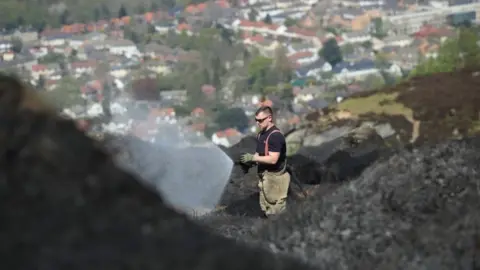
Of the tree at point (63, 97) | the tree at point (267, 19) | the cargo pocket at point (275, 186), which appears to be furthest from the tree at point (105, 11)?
the cargo pocket at point (275, 186)

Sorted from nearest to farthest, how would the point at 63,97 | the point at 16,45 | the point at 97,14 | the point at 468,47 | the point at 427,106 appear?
the point at 63,97
the point at 427,106
the point at 468,47
the point at 16,45
the point at 97,14

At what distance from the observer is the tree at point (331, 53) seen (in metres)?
96.4

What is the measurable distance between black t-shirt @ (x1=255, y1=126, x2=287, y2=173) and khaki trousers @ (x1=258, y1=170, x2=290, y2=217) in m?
0.08

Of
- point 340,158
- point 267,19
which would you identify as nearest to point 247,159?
point 340,158

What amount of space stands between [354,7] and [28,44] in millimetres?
66076

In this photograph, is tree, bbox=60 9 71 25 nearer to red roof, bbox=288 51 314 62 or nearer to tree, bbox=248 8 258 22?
red roof, bbox=288 51 314 62

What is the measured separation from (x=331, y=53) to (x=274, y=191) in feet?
285

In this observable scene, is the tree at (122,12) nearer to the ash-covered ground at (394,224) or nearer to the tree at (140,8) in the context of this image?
the tree at (140,8)

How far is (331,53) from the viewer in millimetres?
97500

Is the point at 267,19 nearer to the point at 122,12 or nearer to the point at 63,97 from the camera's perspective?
the point at 122,12

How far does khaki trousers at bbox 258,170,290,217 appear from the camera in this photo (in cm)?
1148

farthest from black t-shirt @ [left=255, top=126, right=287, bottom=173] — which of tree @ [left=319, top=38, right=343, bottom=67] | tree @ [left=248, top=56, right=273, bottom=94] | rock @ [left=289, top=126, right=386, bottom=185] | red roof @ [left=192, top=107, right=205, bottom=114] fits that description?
tree @ [left=319, top=38, right=343, bottom=67]

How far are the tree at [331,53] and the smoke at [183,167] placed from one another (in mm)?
82867

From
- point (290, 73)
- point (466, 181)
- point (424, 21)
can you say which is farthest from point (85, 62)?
point (466, 181)
